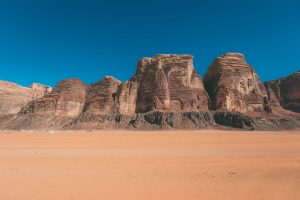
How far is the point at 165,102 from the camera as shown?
189 feet

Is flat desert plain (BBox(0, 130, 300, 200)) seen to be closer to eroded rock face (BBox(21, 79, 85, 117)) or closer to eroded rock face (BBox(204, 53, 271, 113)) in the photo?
eroded rock face (BBox(204, 53, 271, 113))

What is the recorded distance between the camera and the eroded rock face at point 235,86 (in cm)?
5741

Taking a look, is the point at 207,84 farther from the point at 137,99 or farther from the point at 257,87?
the point at 137,99

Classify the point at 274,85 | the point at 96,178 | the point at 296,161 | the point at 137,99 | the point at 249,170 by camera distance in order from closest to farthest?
the point at 96,178 < the point at 249,170 < the point at 296,161 < the point at 137,99 < the point at 274,85

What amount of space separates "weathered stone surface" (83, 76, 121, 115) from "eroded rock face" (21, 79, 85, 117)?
2894mm

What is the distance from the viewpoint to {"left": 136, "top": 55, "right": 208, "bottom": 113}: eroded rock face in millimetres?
57406

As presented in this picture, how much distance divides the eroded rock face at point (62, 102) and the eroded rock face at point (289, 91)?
6537 centimetres

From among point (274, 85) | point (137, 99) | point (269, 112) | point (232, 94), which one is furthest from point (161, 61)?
point (274, 85)

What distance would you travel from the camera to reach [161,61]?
214 ft

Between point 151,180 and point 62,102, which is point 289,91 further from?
point 151,180

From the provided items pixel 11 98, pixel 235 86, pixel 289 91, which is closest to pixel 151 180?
pixel 235 86

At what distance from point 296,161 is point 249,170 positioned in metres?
3.29

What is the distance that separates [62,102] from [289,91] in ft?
267

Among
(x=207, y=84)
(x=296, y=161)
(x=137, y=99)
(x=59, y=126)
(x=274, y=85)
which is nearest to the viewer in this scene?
(x=296, y=161)
